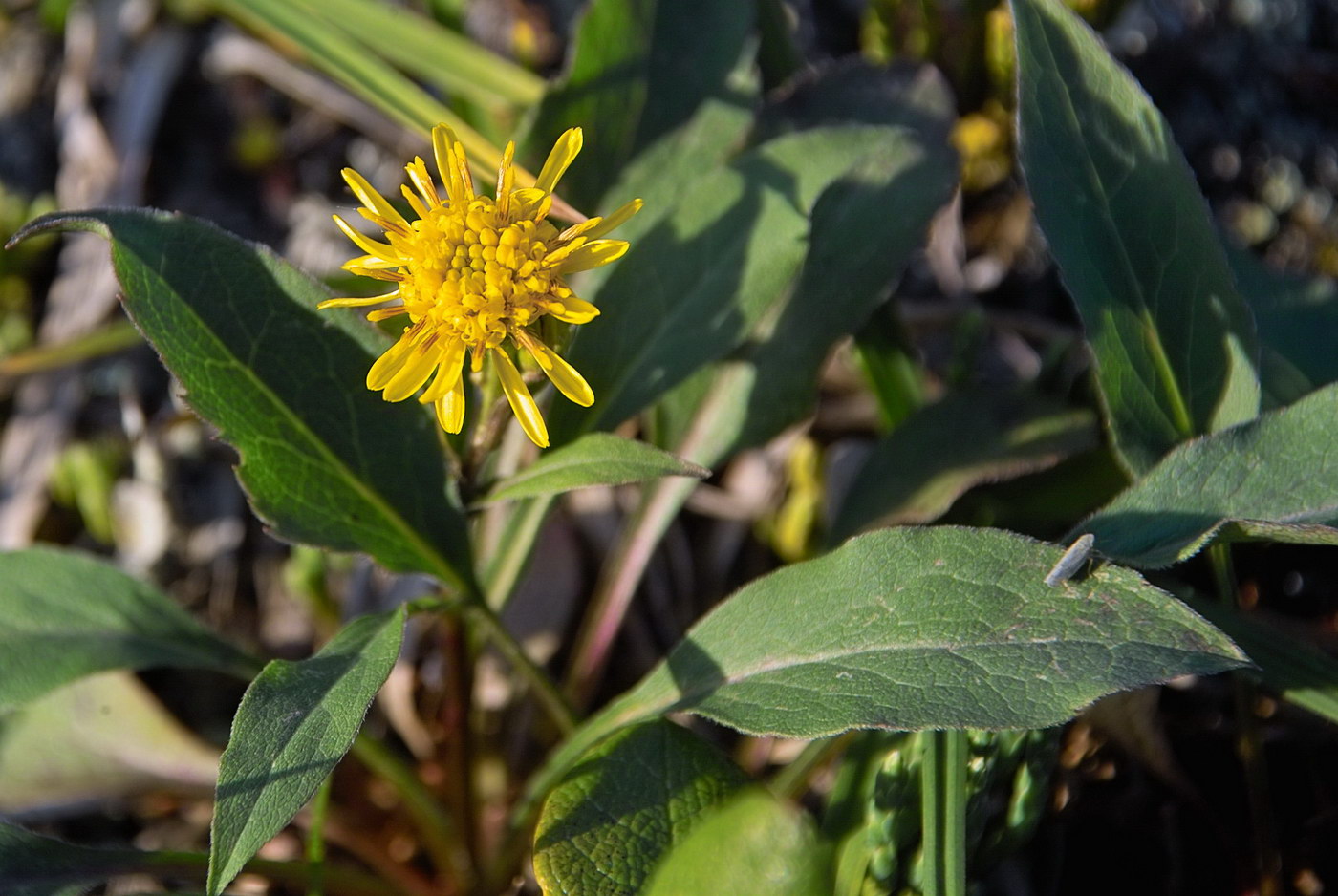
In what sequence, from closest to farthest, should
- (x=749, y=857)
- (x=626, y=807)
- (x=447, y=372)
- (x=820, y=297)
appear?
(x=749, y=857), (x=447, y=372), (x=626, y=807), (x=820, y=297)

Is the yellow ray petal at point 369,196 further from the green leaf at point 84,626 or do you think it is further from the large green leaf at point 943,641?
the green leaf at point 84,626

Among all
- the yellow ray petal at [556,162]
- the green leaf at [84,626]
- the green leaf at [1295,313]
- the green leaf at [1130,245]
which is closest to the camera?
the yellow ray petal at [556,162]

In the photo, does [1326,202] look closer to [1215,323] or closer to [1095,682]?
[1215,323]

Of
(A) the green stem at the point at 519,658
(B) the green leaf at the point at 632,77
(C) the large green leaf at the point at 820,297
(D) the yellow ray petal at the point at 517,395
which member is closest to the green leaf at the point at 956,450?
(C) the large green leaf at the point at 820,297

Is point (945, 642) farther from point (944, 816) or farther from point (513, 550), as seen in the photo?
point (513, 550)

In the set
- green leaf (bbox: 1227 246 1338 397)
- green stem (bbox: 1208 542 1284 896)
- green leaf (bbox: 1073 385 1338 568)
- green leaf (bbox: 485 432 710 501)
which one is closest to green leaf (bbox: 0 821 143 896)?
green leaf (bbox: 485 432 710 501)

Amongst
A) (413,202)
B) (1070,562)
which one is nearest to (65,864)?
(413,202)
